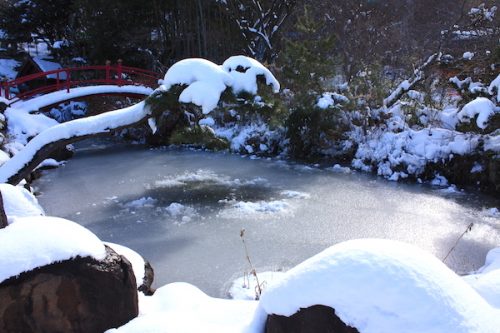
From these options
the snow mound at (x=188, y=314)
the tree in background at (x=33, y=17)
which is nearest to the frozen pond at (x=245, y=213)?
the snow mound at (x=188, y=314)

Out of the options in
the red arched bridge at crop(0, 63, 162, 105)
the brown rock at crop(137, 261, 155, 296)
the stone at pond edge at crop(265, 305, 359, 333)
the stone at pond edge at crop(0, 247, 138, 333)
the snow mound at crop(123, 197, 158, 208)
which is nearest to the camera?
the stone at pond edge at crop(265, 305, 359, 333)

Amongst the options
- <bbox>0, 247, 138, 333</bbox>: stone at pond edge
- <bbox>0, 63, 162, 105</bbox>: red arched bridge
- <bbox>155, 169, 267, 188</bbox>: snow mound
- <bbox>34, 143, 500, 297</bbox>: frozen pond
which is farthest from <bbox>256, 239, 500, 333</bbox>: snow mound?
<bbox>0, 63, 162, 105</bbox>: red arched bridge

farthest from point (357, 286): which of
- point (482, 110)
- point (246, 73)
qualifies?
point (482, 110)

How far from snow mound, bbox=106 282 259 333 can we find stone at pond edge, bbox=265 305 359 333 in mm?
265

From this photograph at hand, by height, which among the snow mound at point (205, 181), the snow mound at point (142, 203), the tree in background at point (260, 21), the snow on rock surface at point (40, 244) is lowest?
the snow mound at point (205, 181)

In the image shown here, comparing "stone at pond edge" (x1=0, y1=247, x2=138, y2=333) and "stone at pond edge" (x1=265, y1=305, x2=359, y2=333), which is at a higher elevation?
"stone at pond edge" (x1=265, y1=305, x2=359, y2=333)

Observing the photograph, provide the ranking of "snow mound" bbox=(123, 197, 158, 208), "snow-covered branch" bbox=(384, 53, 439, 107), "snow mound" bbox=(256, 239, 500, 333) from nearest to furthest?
"snow mound" bbox=(256, 239, 500, 333) < "snow mound" bbox=(123, 197, 158, 208) < "snow-covered branch" bbox=(384, 53, 439, 107)

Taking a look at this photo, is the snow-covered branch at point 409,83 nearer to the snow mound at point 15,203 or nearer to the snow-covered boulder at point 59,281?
the snow mound at point 15,203

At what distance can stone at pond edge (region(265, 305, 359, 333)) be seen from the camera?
220 cm

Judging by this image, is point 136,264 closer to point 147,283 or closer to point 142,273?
point 142,273

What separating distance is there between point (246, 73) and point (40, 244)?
16.7ft

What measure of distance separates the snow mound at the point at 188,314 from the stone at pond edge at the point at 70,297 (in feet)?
0.48

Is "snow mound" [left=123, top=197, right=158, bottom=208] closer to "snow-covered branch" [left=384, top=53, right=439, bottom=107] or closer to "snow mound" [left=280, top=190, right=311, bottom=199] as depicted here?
"snow mound" [left=280, top=190, right=311, bottom=199]

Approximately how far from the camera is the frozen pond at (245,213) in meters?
5.57
